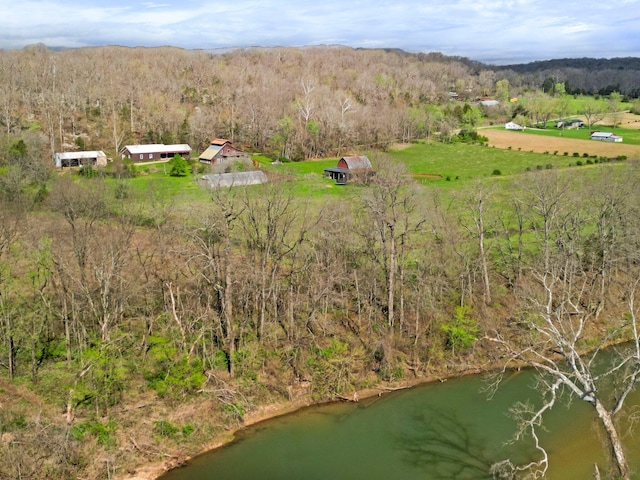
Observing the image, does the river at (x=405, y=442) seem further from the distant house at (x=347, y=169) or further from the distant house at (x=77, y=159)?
the distant house at (x=77, y=159)

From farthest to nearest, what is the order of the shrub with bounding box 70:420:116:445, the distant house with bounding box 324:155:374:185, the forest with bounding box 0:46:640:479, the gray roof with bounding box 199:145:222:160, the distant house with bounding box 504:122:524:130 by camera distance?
the distant house with bounding box 504:122:524:130, the gray roof with bounding box 199:145:222:160, the distant house with bounding box 324:155:374:185, the forest with bounding box 0:46:640:479, the shrub with bounding box 70:420:116:445

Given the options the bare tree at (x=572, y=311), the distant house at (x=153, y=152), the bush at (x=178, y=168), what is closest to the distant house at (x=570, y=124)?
the distant house at (x=153, y=152)

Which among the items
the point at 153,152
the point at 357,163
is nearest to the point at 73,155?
the point at 153,152

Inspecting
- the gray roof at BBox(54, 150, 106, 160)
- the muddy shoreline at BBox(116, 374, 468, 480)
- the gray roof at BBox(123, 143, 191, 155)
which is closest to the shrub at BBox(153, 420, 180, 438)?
the muddy shoreline at BBox(116, 374, 468, 480)

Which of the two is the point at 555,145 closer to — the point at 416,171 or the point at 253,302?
the point at 416,171

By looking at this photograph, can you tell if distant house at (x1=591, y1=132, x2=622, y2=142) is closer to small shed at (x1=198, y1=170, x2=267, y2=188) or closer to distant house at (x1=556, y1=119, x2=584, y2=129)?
distant house at (x1=556, y1=119, x2=584, y2=129)

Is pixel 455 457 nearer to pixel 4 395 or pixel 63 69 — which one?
pixel 4 395
